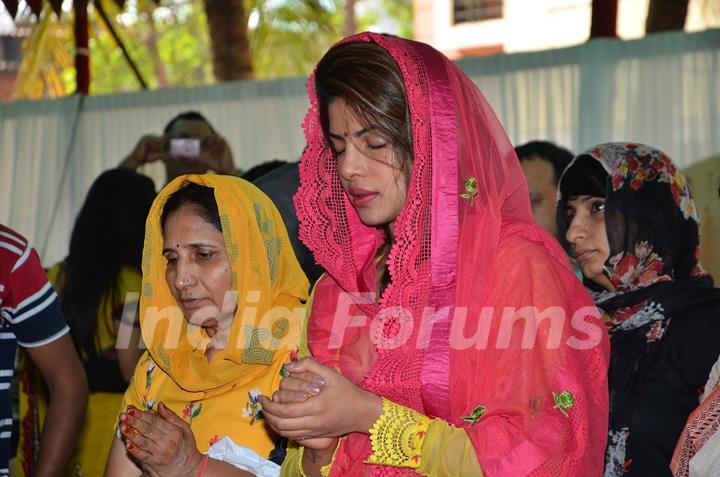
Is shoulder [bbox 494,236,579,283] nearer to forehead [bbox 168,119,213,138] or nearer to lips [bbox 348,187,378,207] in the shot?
lips [bbox 348,187,378,207]

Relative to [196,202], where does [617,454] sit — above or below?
below

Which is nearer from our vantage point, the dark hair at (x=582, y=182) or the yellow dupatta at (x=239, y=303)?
the yellow dupatta at (x=239, y=303)

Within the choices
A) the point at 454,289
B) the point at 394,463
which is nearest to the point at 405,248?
the point at 454,289

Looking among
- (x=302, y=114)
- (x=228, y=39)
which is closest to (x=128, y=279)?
(x=302, y=114)

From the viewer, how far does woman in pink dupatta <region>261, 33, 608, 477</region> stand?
171 cm

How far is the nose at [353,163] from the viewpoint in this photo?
1.92 metres

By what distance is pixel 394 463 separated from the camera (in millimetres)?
1738

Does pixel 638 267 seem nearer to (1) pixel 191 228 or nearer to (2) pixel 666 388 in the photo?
(2) pixel 666 388

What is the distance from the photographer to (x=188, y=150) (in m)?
4.80

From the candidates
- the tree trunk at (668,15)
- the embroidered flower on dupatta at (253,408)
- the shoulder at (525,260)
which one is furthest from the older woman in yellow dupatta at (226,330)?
the tree trunk at (668,15)

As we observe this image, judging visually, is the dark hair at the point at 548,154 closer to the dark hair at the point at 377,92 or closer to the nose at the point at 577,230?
the nose at the point at 577,230

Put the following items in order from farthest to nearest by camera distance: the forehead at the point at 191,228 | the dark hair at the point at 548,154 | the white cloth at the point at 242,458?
the dark hair at the point at 548,154
the forehead at the point at 191,228
the white cloth at the point at 242,458

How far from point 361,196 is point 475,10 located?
60.6ft

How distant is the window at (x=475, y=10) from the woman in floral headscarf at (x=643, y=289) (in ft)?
55.8
